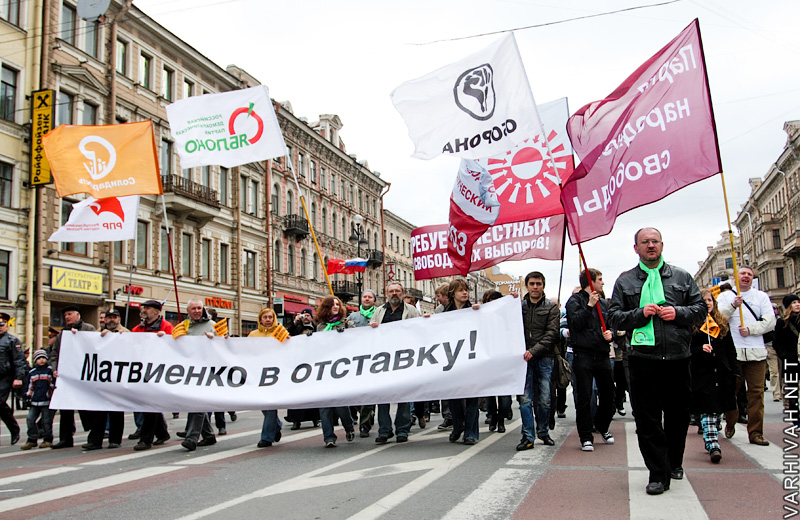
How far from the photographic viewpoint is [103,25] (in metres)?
28.0

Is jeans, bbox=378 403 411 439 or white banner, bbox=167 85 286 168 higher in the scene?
white banner, bbox=167 85 286 168

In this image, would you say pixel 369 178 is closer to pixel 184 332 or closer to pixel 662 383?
pixel 184 332

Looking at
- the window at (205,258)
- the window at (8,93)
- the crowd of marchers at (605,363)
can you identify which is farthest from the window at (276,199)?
the crowd of marchers at (605,363)

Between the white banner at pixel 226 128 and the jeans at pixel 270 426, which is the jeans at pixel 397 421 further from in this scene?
the white banner at pixel 226 128

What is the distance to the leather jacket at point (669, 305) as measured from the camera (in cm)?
515

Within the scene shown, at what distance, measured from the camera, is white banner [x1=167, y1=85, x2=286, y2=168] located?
10.9 meters

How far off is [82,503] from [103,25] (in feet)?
86.8

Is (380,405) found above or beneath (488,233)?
beneath

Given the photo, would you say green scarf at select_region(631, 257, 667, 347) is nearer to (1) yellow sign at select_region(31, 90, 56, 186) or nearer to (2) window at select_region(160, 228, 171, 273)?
(1) yellow sign at select_region(31, 90, 56, 186)

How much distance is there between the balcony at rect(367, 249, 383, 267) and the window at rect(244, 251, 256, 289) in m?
18.4

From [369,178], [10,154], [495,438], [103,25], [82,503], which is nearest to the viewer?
[82,503]

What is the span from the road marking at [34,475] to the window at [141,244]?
2310 centimetres

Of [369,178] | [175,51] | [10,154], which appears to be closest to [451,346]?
[10,154]

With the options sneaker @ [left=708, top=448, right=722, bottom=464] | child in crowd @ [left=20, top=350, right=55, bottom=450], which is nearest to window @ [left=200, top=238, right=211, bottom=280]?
child in crowd @ [left=20, top=350, right=55, bottom=450]
